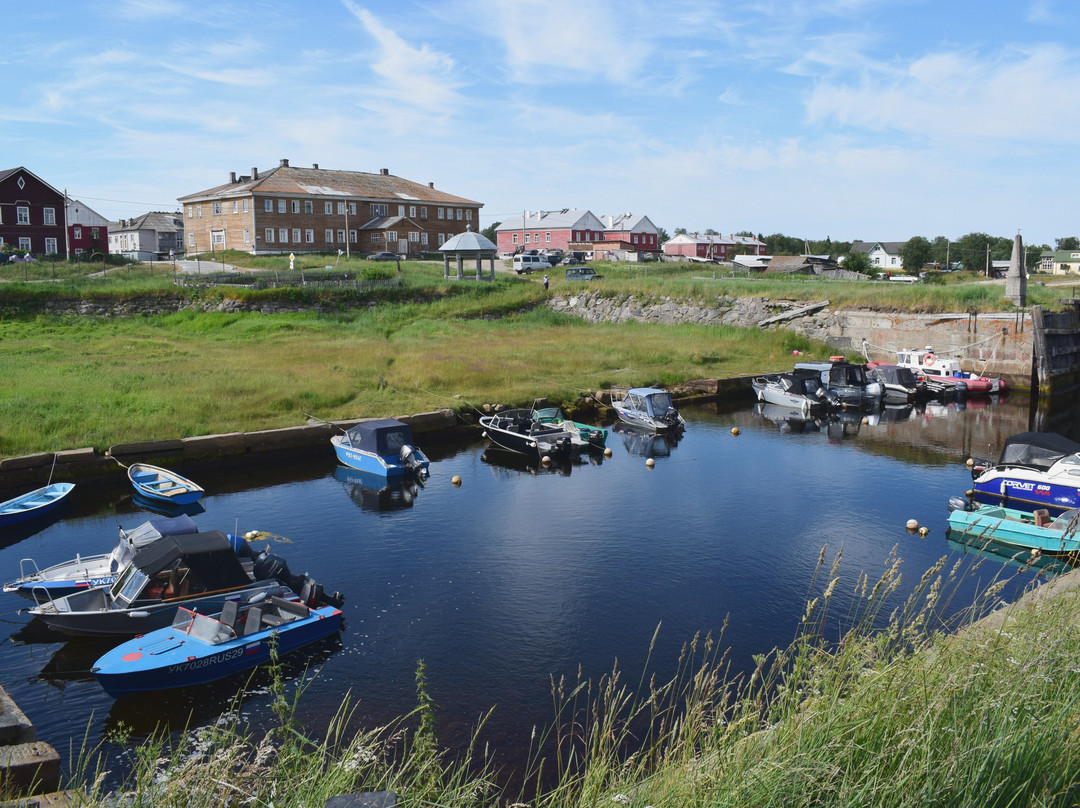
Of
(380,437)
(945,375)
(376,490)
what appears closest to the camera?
(376,490)

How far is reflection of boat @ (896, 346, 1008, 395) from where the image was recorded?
47.1 metres

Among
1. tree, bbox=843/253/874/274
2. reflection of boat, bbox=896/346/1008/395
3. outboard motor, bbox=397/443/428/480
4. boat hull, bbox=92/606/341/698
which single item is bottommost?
boat hull, bbox=92/606/341/698

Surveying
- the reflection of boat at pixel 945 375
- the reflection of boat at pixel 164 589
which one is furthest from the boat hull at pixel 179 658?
the reflection of boat at pixel 945 375

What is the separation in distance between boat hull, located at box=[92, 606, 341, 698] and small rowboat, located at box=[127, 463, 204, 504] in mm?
9809

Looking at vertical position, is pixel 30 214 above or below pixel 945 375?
above

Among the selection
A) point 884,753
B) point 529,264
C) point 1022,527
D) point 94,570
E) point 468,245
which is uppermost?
point 468,245

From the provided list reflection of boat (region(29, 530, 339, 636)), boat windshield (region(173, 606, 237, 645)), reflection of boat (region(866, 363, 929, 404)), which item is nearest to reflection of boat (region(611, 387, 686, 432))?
reflection of boat (region(866, 363, 929, 404))

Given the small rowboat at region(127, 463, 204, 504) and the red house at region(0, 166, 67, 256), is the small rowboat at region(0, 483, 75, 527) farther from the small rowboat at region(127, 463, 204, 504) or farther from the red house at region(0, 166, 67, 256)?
the red house at region(0, 166, 67, 256)

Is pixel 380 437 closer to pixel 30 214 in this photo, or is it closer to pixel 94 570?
pixel 94 570

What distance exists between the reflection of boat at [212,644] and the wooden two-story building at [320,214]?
225 feet

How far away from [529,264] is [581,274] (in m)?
9.57

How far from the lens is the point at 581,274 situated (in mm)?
75562

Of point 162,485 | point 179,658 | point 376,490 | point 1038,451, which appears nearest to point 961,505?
point 1038,451

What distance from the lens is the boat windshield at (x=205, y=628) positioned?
1519cm
